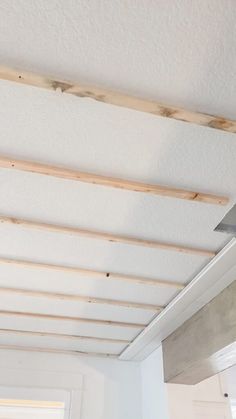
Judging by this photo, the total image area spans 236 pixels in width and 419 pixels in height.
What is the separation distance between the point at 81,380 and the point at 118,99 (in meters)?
3.20

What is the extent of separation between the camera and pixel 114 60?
3.79 feet

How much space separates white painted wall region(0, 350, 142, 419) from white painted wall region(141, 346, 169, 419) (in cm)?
14

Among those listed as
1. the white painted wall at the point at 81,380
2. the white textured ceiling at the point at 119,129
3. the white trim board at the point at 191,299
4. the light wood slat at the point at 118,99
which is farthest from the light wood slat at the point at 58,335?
the light wood slat at the point at 118,99

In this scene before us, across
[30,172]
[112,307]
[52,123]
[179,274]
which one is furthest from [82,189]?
[112,307]

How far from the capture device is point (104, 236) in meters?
1.98

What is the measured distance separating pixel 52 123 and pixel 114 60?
34cm

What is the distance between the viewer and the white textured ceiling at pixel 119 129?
3.47ft

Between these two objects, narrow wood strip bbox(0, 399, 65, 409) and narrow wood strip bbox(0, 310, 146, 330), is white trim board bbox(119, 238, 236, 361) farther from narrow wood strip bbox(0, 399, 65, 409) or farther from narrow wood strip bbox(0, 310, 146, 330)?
narrow wood strip bbox(0, 399, 65, 409)

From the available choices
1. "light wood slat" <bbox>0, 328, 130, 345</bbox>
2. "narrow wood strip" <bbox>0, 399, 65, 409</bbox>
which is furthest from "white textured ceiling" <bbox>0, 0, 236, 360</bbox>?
"narrow wood strip" <bbox>0, 399, 65, 409</bbox>

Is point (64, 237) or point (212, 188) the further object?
point (64, 237)

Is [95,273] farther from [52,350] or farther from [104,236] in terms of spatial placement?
[52,350]

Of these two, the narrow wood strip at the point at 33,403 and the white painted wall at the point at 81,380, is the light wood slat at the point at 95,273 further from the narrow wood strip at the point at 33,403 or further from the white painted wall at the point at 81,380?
the narrow wood strip at the point at 33,403

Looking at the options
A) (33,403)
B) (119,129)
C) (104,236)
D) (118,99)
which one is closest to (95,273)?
(104,236)

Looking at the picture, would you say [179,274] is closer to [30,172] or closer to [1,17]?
[30,172]
